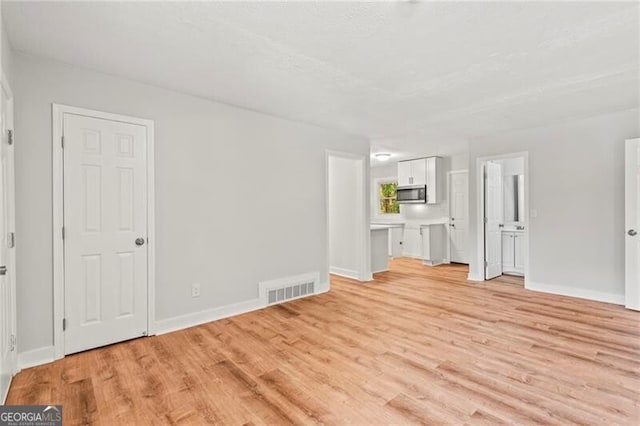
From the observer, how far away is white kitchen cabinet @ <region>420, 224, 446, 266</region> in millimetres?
6938

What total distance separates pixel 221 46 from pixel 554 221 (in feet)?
15.8

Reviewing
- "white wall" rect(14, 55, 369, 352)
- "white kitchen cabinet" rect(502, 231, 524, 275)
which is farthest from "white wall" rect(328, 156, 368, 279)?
"white kitchen cabinet" rect(502, 231, 524, 275)

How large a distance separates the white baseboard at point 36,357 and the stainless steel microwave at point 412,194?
680 centimetres

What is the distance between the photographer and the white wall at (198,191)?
8.23 feet

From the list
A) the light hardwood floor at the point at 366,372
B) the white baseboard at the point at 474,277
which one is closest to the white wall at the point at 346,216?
the light hardwood floor at the point at 366,372

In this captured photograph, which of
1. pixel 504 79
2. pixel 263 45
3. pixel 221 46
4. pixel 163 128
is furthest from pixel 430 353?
pixel 163 128

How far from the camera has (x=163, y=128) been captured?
3180 millimetres

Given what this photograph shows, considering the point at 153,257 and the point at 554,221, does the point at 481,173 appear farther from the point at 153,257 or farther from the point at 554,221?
the point at 153,257

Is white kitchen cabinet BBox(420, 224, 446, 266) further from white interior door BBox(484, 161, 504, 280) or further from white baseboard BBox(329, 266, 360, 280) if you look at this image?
white baseboard BBox(329, 266, 360, 280)

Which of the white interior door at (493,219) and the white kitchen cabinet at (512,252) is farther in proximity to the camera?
the white kitchen cabinet at (512,252)

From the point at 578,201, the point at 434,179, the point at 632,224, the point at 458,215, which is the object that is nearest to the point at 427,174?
the point at 434,179

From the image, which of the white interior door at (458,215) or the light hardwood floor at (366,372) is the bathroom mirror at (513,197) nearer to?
the white interior door at (458,215)

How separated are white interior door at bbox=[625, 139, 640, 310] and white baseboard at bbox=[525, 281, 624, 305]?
0.22 m

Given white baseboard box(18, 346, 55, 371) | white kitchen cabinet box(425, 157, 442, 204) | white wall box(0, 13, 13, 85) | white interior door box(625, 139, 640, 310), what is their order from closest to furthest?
white wall box(0, 13, 13, 85)
white baseboard box(18, 346, 55, 371)
white interior door box(625, 139, 640, 310)
white kitchen cabinet box(425, 157, 442, 204)
